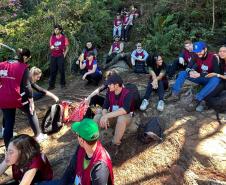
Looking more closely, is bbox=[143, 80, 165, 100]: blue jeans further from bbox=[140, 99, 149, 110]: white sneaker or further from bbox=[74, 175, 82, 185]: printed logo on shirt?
bbox=[74, 175, 82, 185]: printed logo on shirt

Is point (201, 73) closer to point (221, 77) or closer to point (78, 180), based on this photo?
point (221, 77)

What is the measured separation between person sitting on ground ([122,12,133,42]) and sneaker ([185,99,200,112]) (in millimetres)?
6552

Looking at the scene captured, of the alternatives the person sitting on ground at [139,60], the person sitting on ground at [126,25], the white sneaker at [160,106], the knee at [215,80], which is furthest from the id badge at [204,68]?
the person sitting on ground at [126,25]

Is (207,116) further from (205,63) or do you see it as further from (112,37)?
(112,37)

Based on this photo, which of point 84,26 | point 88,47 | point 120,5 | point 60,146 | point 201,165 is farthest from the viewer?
point 120,5

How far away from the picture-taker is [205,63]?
23.2 ft

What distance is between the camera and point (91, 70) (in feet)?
31.1

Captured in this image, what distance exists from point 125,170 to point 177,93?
272 centimetres

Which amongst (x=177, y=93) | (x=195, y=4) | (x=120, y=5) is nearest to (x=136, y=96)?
(x=177, y=93)

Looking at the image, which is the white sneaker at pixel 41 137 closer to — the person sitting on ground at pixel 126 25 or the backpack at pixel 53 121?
the backpack at pixel 53 121

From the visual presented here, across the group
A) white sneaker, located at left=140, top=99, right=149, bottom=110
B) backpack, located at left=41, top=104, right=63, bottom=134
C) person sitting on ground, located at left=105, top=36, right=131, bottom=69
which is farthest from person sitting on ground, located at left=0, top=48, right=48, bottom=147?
person sitting on ground, located at left=105, top=36, right=131, bottom=69

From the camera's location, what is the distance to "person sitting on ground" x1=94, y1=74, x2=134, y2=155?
554 centimetres

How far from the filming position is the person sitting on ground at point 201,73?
6.73 metres

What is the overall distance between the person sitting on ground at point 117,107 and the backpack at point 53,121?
1.32 meters
